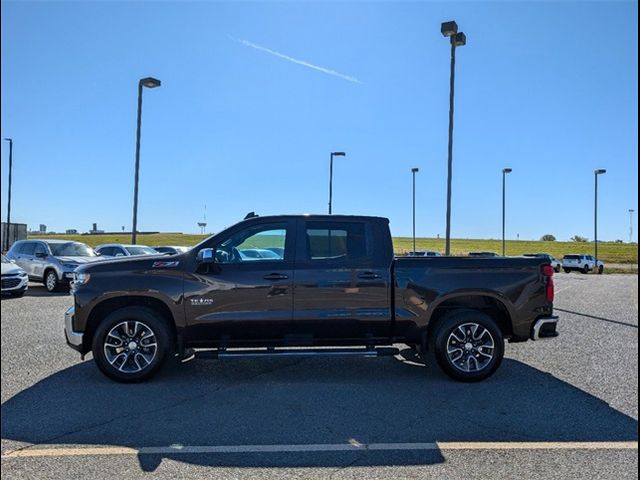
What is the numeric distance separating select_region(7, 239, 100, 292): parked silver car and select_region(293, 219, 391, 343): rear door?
11167 millimetres

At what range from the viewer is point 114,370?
556cm

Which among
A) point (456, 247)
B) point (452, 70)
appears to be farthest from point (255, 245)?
point (456, 247)

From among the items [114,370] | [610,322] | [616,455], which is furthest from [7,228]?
[616,455]

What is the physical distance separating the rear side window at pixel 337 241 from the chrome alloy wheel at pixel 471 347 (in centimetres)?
139

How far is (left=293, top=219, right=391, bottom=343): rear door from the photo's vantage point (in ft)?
18.9

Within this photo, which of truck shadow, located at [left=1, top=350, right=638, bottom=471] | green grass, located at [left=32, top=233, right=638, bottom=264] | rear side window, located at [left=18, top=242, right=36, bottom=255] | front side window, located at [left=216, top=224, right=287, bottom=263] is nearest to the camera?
truck shadow, located at [left=1, top=350, right=638, bottom=471]

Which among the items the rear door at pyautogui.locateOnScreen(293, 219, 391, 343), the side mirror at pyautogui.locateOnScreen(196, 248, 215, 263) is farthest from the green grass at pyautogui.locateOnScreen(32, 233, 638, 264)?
the side mirror at pyautogui.locateOnScreen(196, 248, 215, 263)

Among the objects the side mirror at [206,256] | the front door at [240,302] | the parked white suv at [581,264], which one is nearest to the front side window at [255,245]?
the front door at [240,302]

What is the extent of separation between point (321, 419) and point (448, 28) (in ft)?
40.4

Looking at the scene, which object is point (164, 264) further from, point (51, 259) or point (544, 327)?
point (51, 259)

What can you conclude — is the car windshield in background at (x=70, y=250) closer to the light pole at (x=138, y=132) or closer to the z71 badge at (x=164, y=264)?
the light pole at (x=138, y=132)

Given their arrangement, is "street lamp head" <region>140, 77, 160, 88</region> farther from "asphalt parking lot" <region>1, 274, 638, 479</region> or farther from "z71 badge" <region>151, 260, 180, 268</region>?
"z71 badge" <region>151, 260, 180, 268</region>

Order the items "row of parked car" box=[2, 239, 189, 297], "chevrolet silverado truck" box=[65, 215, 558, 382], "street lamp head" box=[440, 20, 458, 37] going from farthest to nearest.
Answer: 1. "row of parked car" box=[2, 239, 189, 297]
2. "street lamp head" box=[440, 20, 458, 37]
3. "chevrolet silverado truck" box=[65, 215, 558, 382]

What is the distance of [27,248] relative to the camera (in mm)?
17078
